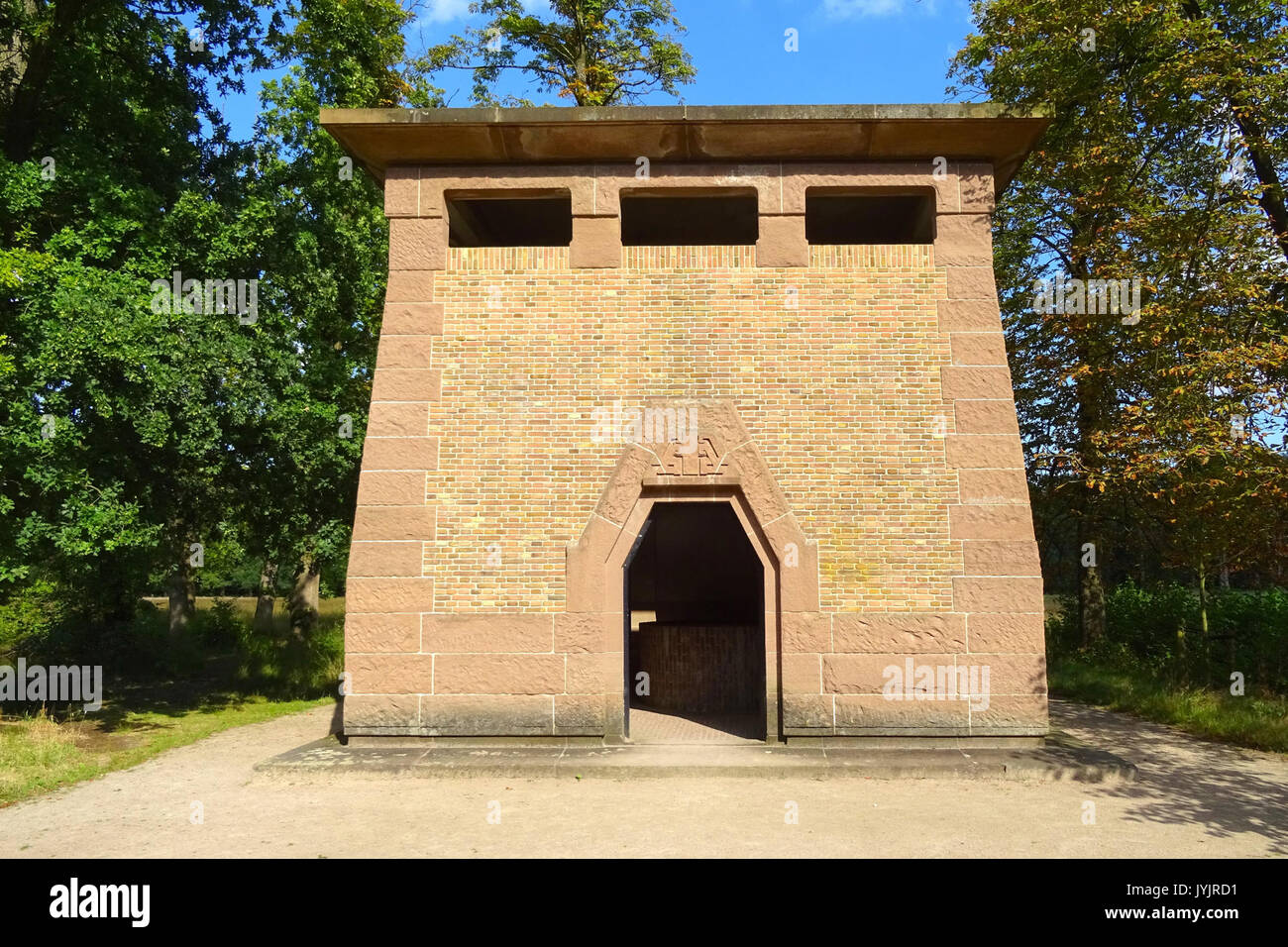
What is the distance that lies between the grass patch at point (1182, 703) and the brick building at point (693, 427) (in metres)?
4.00

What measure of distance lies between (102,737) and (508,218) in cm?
899

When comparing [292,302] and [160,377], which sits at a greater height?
[292,302]

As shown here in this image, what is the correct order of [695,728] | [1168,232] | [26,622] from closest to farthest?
1. [695,728]
2. [1168,232]
3. [26,622]

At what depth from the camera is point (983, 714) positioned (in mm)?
8773

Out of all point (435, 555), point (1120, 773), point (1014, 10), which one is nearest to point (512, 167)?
point (435, 555)

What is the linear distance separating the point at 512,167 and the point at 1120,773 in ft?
30.2

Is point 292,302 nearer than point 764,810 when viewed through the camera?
No

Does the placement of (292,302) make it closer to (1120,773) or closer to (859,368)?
(859,368)

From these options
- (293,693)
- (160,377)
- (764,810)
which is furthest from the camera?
(293,693)

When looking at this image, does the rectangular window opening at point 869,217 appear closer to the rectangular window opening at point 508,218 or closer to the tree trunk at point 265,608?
the rectangular window opening at point 508,218

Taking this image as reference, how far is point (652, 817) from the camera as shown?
23.0 ft

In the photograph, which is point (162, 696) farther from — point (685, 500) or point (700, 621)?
point (685, 500)

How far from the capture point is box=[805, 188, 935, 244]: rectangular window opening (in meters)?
9.84

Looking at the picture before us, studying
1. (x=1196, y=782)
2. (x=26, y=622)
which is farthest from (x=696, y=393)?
(x=26, y=622)
